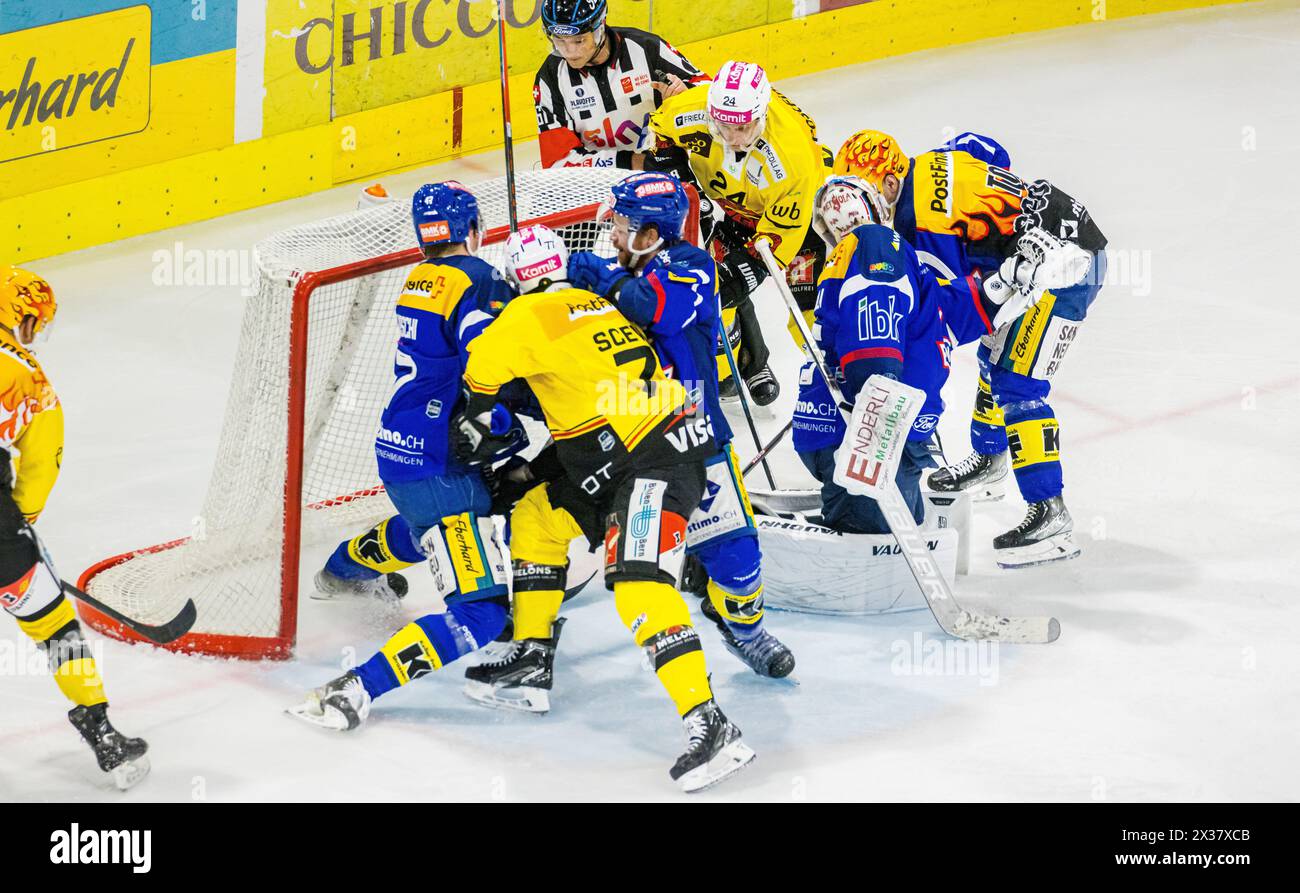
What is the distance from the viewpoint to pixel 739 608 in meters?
4.95

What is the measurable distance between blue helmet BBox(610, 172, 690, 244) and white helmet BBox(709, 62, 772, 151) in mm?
1316

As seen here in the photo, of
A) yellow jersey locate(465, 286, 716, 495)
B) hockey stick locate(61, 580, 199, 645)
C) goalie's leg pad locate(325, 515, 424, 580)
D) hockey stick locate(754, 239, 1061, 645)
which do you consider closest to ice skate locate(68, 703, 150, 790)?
hockey stick locate(61, 580, 199, 645)

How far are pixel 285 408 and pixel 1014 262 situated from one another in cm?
215

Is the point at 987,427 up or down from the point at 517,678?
up

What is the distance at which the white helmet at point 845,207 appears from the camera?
5.33 meters

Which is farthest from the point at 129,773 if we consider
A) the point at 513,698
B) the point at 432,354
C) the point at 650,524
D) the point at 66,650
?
the point at 650,524

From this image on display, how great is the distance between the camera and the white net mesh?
518 centimetres

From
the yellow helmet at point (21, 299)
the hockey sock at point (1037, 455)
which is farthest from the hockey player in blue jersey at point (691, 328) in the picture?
the yellow helmet at point (21, 299)

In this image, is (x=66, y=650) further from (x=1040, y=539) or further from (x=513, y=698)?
(x=1040, y=539)

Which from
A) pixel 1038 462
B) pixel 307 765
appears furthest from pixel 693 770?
pixel 1038 462

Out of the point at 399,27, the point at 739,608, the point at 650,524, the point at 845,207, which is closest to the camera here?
the point at 650,524

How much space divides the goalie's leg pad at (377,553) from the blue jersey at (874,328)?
1231mm

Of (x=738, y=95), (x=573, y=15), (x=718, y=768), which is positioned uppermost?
(x=573, y=15)

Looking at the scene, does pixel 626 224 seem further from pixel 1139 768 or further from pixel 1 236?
pixel 1 236
